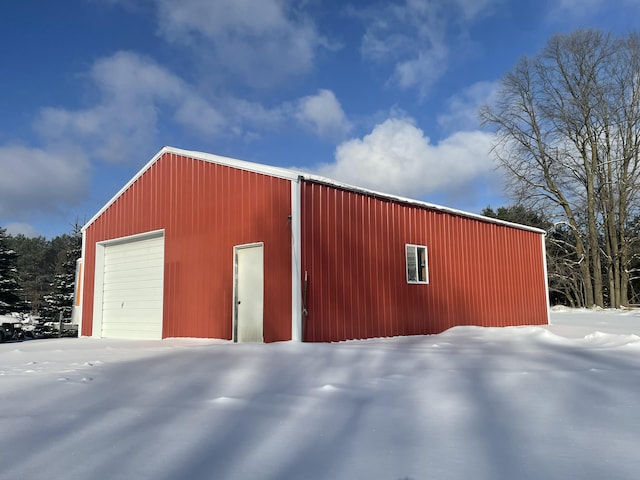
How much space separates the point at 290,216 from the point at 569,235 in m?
23.3

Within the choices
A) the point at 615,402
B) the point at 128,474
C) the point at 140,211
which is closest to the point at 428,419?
the point at 615,402

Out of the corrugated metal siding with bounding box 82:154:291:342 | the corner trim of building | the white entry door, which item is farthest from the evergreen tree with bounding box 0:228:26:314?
the corner trim of building

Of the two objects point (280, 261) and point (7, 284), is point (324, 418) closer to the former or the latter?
point (280, 261)

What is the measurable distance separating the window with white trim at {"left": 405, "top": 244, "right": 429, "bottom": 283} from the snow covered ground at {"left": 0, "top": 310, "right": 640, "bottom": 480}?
446cm

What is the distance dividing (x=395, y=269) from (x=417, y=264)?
890 millimetres

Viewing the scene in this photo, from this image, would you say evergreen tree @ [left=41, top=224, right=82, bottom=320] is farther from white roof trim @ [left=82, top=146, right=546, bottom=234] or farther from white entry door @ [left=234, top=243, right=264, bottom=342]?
white entry door @ [left=234, top=243, right=264, bottom=342]

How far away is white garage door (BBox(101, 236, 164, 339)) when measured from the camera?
11422 millimetres

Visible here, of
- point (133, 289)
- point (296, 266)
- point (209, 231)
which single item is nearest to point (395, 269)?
point (296, 266)

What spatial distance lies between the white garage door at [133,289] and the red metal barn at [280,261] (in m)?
0.05

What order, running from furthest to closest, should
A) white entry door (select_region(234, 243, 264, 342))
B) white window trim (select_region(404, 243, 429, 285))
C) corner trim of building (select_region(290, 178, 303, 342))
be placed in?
white window trim (select_region(404, 243, 429, 285)) → white entry door (select_region(234, 243, 264, 342)) → corner trim of building (select_region(290, 178, 303, 342))

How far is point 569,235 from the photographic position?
26922mm

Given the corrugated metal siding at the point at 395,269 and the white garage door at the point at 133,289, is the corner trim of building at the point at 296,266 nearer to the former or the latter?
the corrugated metal siding at the point at 395,269

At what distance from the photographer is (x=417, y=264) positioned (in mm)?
10672

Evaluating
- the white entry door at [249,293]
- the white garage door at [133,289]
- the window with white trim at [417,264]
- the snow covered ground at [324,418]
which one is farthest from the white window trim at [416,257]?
the white garage door at [133,289]
